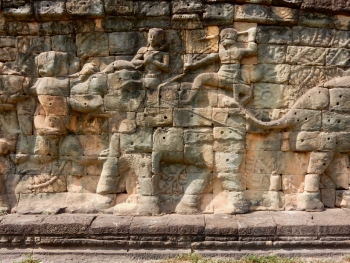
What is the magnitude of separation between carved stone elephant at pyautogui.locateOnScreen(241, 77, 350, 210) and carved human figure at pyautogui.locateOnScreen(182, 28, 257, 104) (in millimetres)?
587

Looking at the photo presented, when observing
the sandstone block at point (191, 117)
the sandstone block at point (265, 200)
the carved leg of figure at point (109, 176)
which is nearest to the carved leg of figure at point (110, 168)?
the carved leg of figure at point (109, 176)

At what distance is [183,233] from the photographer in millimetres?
5215

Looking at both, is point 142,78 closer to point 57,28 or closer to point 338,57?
point 57,28

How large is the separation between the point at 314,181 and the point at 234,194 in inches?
59.3

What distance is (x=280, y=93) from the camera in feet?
18.7

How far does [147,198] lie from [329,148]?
3.49 meters

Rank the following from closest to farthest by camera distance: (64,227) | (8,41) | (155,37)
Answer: (64,227)
(155,37)
(8,41)

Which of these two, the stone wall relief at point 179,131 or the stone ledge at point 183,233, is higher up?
the stone wall relief at point 179,131

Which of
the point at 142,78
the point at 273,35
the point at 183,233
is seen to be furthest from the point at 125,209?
the point at 273,35

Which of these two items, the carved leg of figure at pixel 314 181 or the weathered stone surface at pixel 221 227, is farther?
the carved leg of figure at pixel 314 181

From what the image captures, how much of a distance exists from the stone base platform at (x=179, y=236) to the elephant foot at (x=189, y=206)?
278 mm

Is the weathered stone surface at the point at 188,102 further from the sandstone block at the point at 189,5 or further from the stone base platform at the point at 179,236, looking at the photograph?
the stone base platform at the point at 179,236

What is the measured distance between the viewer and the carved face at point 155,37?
18.0 feet

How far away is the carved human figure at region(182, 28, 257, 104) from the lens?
219 inches
